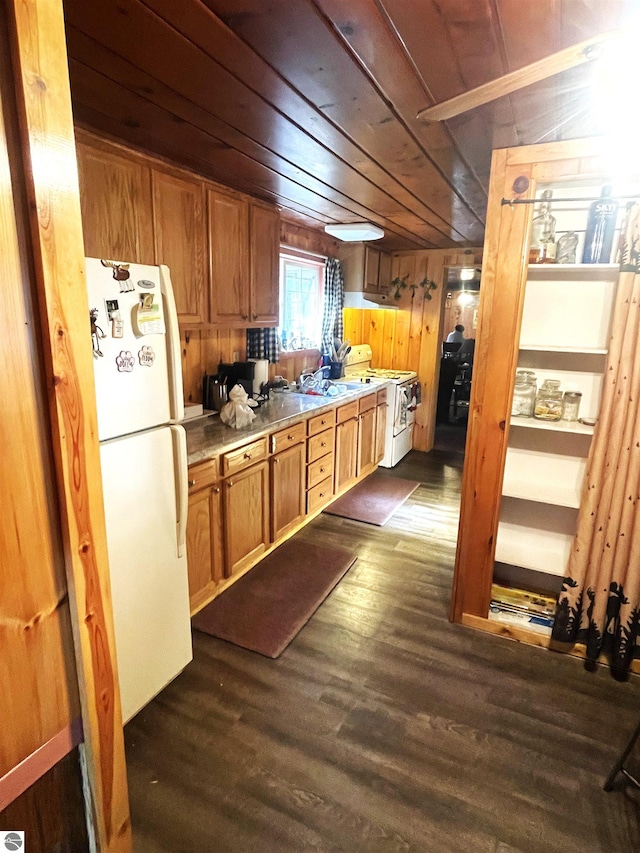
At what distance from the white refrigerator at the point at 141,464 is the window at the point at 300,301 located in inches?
95.3

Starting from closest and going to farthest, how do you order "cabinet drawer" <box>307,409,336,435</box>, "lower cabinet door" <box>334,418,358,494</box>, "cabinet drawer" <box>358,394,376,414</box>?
1. "cabinet drawer" <box>307,409,336,435</box>
2. "lower cabinet door" <box>334,418,358,494</box>
3. "cabinet drawer" <box>358,394,376,414</box>

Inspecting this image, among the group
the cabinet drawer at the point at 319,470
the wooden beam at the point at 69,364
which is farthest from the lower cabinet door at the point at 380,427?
the wooden beam at the point at 69,364

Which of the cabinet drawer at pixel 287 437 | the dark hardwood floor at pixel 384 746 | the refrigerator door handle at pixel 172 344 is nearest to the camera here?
the dark hardwood floor at pixel 384 746

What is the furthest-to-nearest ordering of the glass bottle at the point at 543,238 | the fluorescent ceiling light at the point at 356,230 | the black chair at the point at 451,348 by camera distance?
the black chair at the point at 451,348 < the fluorescent ceiling light at the point at 356,230 < the glass bottle at the point at 543,238

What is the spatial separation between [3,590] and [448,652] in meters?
2.10

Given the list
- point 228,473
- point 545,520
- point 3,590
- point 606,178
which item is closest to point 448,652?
point 545,520

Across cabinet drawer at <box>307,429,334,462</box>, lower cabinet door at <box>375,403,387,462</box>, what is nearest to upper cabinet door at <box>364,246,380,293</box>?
lower cabinet door at <box>375,403,387,462</box>

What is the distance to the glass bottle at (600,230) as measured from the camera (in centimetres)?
214

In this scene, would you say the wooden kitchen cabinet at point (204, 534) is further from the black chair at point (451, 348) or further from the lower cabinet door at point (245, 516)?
the black chair at point (451, 348)

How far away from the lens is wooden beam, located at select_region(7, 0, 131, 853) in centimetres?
90

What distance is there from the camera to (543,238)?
7.51 ft

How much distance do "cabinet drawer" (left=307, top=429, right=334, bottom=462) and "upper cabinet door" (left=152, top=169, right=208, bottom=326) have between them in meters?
1.26

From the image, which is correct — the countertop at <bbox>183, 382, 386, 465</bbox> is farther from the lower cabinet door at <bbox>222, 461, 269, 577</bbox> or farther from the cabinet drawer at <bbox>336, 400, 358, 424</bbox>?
the lower cabinet door at <bbox>222, 461, 269, 577</bbox>

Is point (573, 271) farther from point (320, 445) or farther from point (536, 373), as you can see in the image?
point (320, 445)
